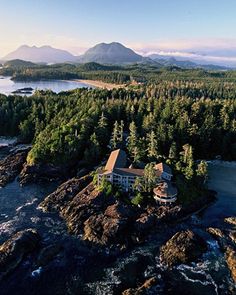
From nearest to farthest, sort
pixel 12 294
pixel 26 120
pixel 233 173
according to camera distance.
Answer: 1. pixel 12 294
2. pixel 233 173
3. pixel 26 120

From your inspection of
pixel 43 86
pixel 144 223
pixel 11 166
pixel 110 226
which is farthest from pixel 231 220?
pixel 43 86

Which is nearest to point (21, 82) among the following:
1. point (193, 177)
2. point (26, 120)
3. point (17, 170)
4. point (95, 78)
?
point (95, 78)

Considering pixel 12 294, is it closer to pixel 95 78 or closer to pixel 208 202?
pixel 208 202

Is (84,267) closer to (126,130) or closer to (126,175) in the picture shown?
(126,175)

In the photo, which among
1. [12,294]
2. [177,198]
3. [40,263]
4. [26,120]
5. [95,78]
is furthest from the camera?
[95,78]

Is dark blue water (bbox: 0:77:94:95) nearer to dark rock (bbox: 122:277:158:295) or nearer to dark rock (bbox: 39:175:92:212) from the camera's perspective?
dark rock (bbox: 39:175:92:212)

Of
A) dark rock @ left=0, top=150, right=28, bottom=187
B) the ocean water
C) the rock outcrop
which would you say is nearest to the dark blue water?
dark rock @ left=0, top=150, right=28, bottom=187

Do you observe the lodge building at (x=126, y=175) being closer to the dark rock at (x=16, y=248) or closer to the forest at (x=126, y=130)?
the forest at (x=126, y=130)
